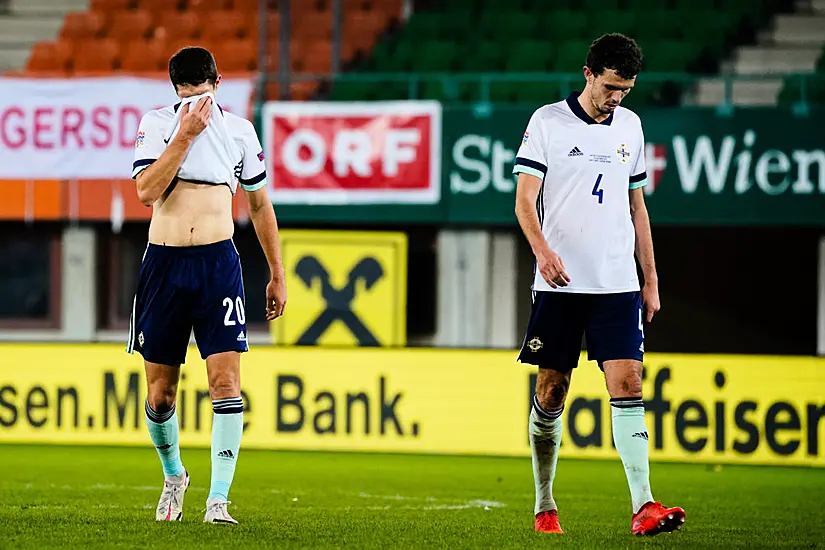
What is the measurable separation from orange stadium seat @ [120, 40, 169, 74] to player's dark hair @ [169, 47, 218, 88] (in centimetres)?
1115

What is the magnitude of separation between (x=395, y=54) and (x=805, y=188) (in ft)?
15.6

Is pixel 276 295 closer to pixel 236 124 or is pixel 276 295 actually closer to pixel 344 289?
pixel 236 124

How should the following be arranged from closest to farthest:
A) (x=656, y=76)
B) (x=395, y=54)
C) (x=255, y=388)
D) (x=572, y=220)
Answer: (x=572, y=220)
(x=255, y=388)
(x=656, y=76)
(x=395, y=54)

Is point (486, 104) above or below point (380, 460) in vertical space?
above

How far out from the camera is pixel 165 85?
14055 mm

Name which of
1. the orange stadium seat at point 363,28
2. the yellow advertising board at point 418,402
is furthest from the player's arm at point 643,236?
the orange stadium seat at point 363,28

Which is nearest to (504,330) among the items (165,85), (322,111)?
(322,111)

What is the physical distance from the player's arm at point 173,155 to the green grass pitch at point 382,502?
1263mm

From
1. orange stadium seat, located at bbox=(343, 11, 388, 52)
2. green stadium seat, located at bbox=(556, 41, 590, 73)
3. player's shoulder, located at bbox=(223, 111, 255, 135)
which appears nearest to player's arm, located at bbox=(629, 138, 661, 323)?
player's shoulder, located at bbox=(223, 111, 255, 135)

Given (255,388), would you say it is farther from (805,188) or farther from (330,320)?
(805,188)

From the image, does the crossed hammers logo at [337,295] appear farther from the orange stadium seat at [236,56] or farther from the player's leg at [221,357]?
the player's leg at [221,357]

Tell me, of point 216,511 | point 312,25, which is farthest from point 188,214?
point 312,25

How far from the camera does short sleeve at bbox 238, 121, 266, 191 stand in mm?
6020

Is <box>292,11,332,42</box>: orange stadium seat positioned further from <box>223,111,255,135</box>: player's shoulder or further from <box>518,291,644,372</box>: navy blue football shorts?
<box>518,291,644,372</box>: navy blue football shorts
